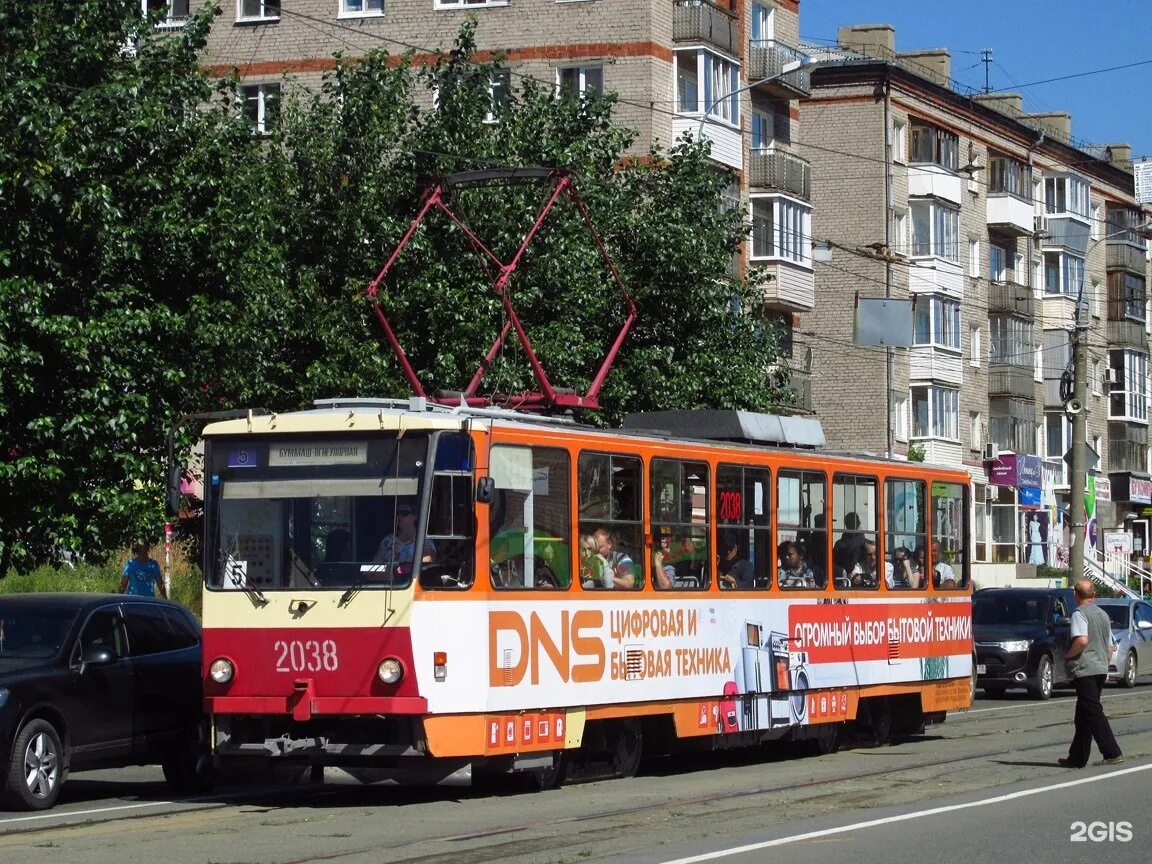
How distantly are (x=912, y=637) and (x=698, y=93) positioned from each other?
28.8 m

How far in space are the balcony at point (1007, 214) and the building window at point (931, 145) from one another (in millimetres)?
3215

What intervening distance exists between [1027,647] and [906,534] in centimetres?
940

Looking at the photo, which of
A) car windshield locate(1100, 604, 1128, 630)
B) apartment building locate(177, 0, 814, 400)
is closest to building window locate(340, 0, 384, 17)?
apartment building locate(177, 0, 814, 400)

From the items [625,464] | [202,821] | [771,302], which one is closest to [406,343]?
[625,464]

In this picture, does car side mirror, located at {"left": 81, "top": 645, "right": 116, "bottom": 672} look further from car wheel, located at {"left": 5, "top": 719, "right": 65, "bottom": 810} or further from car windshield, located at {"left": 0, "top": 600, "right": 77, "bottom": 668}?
car wheel, located at {"left": 5, "top": 719, "right": 65, "bottom": 810}

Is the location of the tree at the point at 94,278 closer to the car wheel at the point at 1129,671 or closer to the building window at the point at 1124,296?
the car wheel at the point at 1129,671

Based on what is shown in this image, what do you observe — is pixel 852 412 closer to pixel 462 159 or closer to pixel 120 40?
pixel 462 159

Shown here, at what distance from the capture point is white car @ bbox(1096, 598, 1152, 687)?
3314 centimetres

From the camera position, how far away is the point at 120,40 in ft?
72.7

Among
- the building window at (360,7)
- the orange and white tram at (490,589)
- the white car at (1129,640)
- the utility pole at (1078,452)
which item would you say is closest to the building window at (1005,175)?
the building window at (360,7)

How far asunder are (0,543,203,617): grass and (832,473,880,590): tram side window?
1190 cm

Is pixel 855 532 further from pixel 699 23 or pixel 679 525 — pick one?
pixel 699 23

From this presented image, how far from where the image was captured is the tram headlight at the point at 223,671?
14.6 meters

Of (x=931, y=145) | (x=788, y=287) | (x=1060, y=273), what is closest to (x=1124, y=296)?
(x=1060, y=273)
